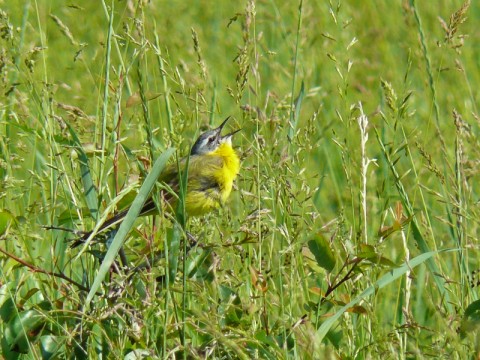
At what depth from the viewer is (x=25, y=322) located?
295 centimetres

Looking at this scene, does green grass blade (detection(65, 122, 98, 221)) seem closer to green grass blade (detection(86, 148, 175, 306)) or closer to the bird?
green grass blade (detection(86, 148, 175, 306))

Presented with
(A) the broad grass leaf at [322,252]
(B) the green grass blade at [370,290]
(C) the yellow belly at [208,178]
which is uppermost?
(A) the broad grass leaf at [322,252]

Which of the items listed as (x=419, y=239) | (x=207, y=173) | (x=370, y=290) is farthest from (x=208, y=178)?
(x=370, y=290)

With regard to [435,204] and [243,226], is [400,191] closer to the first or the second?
[243,226]

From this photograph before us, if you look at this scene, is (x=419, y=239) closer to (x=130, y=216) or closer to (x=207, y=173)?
(x=130, y=216)

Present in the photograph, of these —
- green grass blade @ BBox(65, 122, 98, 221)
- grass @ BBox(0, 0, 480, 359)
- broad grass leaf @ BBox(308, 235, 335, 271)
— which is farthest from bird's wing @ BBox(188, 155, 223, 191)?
broad grass leaf @ BBox(308, 235, 335, 271)

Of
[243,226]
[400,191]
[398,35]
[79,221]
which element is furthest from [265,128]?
[398,35]

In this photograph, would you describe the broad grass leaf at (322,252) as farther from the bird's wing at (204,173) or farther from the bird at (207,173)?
the bird's wing at (204,173)

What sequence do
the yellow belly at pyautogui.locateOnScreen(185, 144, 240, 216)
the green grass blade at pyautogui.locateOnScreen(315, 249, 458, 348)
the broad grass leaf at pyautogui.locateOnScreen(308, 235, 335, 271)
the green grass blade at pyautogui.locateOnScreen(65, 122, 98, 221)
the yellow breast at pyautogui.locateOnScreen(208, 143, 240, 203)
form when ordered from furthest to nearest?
the yellow breast at pyautogui.locateOnScreen(208, 143, 240, 203) < the yellow belly at pyautogui.locateOnScreen(185, 144, 240, 216) < the green grass blade at pyautogui.locateOnScreen(65, 122, 98, 221) < the broad grass leaf at pyautogui.locateOnScreen(308, 235, 335, 271) < the green grass blade at pyautogui.locateOnScreen(315, 249, 458, 348)

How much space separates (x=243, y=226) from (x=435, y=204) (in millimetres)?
2638

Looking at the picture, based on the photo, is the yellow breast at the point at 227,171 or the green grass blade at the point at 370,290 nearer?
the green grass blade at the point at 370,290

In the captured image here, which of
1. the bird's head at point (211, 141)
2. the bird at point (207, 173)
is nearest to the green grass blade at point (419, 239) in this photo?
the bird at point (207, 173)

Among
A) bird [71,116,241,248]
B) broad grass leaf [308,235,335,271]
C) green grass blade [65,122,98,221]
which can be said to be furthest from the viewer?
bird [71,116,241,248]

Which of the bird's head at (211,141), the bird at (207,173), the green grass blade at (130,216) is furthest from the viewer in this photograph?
the bird's head at (211,141)
